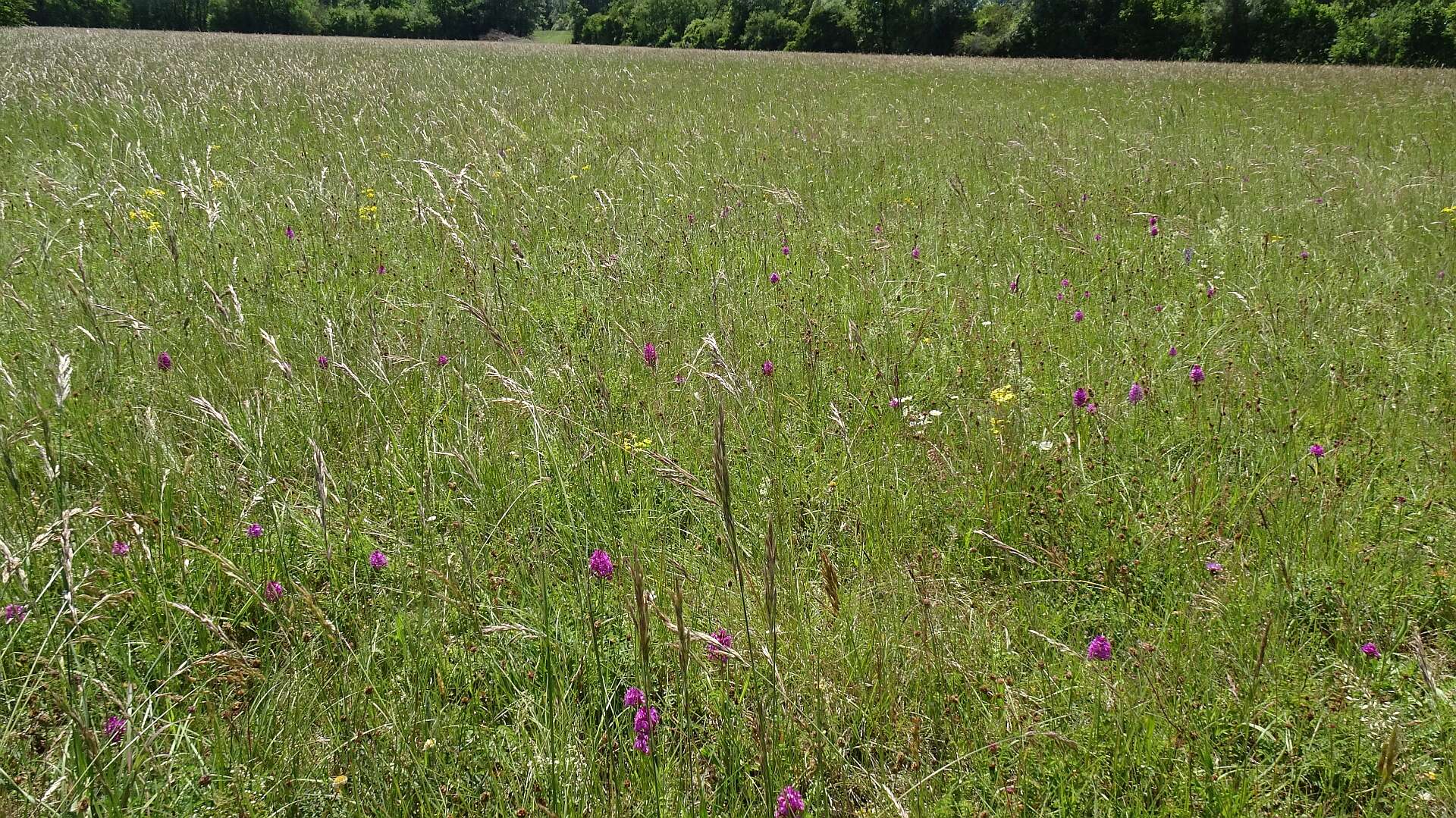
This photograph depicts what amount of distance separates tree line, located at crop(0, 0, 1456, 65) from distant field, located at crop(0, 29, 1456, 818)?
112 ft

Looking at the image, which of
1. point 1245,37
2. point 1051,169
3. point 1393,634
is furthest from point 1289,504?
point 1245,37

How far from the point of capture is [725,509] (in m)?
1.05

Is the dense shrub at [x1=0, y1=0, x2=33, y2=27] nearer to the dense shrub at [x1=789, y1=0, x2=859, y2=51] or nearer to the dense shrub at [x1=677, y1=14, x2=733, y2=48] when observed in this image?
the dense shrub at [x1=677, y1=14, x2=733, y2=48]

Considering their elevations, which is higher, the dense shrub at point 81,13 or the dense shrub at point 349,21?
the dense shrub at point 349,21

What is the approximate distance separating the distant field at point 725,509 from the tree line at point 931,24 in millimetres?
34262

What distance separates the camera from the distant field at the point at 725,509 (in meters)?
1.38

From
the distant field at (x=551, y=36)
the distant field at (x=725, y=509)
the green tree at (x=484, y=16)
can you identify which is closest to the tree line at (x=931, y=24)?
the green tree at (x=484, y=16)

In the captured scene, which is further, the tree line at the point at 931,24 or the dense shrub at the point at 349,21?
the dense shrub at the point at 349,21

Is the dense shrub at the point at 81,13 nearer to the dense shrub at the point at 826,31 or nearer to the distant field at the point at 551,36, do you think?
the distant field at the point at 551,36

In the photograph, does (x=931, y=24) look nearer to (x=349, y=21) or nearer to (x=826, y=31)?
(x=826, y=31)

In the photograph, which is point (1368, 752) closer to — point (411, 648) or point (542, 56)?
point (411, 648)

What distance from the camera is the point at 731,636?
1.68 meters

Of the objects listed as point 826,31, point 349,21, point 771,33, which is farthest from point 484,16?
point 826,31

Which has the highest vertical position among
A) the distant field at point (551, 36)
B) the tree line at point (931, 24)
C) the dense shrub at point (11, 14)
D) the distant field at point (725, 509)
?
the distant field at point (551, 36)
